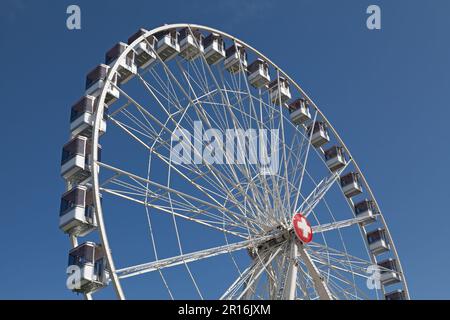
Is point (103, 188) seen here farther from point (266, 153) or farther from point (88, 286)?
point (266, 153)

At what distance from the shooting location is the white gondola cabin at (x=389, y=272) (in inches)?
793

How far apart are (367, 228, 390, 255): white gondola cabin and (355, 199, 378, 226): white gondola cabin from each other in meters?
0.43

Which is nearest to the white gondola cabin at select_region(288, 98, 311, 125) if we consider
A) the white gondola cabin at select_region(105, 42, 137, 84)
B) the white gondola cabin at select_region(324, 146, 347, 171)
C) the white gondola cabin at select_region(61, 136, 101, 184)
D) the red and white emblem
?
the white gondola cabin at select_region(324, 146, 347, 171)

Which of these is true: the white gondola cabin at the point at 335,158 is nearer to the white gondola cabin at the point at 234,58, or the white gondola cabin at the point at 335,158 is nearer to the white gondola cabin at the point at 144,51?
the white gondola cabin at the point at 234,58

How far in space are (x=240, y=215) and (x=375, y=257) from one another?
7611mm

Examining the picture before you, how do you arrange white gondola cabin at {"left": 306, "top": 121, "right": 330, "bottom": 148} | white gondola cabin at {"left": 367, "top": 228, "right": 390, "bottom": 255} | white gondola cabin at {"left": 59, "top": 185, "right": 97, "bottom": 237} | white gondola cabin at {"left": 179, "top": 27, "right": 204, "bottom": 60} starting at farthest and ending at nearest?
white gondola cabin at {"left": 306, "top": 121, "right": 330, "bottom": 148}
white gondola cabin at {"left": 367, "top": 228, "right": 390, "bottom": 255}
white gondola cabin at {"left": 179, "top": 27, "right": 204, "bottom": 60}
white gondola cabin at {"left": 59, "top": 185, "right": 97, "bottom": 237}

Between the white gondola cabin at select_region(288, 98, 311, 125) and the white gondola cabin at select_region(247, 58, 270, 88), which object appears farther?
the white gondola cabin at select_region(288, 98, 311, 125)

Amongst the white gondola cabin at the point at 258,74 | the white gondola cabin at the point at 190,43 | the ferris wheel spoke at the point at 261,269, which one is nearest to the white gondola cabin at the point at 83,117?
the white gondola cabin at the point at 190,43

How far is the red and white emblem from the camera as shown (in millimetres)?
15414

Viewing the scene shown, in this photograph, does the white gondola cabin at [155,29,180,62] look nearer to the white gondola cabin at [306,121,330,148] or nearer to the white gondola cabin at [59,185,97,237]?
the white gondola cabin at [59,185,97,237]

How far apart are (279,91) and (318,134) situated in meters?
2.10

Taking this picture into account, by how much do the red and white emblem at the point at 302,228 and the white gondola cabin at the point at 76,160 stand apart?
18.3 feet

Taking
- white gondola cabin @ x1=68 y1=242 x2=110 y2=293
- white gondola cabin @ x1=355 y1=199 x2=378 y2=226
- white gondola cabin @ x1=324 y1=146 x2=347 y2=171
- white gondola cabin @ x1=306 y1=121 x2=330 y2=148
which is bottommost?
white gondola cabin @ x1=68 y1=242 x2=110 y2=293
